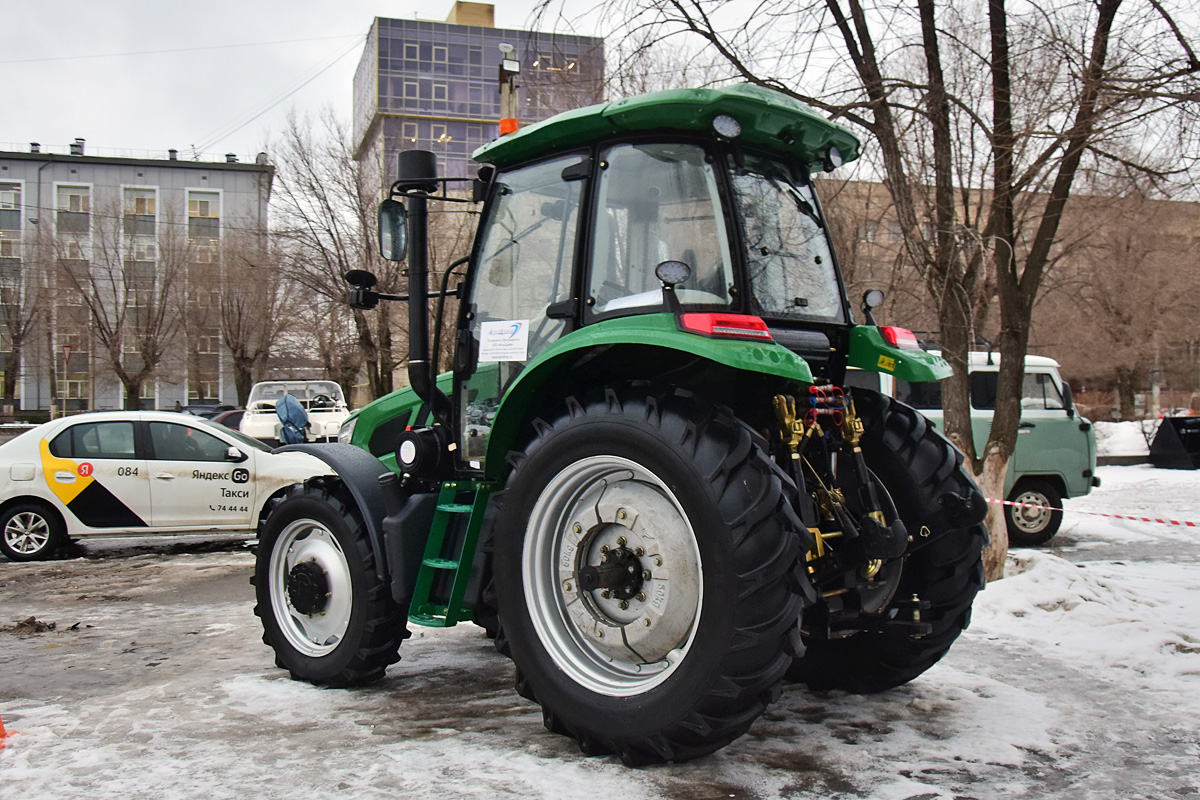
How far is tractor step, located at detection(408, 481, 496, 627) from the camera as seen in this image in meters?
4.41

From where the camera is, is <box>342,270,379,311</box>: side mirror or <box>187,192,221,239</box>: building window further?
<box>187,192,221,239</box>: building window

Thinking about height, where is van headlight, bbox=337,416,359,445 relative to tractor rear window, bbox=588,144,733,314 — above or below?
below

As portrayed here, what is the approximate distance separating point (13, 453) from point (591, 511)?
9374 mm

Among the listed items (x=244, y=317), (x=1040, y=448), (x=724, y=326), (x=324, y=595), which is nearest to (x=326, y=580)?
(x=324, y=595)

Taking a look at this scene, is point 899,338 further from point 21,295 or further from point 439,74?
point 439,74

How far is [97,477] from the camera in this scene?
10930mm

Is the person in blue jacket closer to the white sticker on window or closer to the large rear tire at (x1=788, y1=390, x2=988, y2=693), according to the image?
the white sticker on window

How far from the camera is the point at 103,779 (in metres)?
3.62

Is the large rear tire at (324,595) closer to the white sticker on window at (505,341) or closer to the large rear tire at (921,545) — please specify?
the white sticker on window at (505,341)

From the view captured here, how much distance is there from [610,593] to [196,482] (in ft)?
27.8

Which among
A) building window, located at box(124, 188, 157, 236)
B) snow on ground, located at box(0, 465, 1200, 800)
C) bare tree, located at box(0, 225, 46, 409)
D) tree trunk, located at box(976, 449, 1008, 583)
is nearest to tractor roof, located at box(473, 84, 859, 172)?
snow on ground, located at box(0, 465, 1200, 800)

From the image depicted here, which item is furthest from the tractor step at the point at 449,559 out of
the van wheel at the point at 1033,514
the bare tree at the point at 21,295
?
the bare tree at the point at 21,295

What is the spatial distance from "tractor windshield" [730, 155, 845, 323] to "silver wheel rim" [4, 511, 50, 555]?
9395 millimetres

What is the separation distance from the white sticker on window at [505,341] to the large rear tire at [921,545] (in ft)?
5.26
